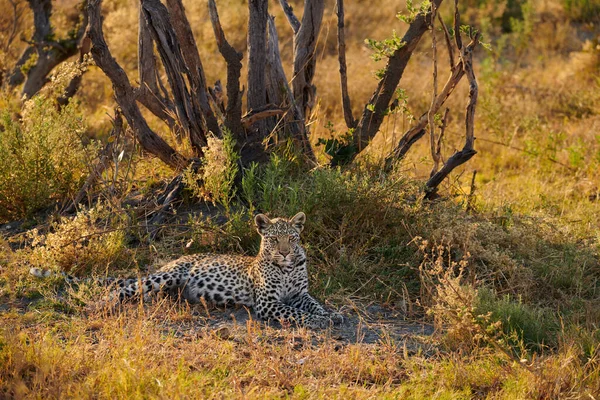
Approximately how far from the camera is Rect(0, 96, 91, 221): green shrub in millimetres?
8242

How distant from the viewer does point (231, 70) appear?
25.6 feet

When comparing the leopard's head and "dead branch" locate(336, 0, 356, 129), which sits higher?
"dead branch" locate(336, 0, 356, 129)

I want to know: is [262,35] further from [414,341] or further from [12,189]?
[414,341]

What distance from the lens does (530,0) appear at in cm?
1625

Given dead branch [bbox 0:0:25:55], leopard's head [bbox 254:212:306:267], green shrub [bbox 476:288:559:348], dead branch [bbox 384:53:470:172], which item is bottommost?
green shrub [bbox 476:288:559:348]

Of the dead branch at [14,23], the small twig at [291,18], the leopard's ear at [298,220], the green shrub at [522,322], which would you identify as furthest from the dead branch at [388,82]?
the dead branch at [14,23]

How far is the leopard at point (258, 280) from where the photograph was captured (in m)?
6.53

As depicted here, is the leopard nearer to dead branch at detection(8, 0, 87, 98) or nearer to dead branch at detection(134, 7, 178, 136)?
dead branch at detection(134, 7, 178, 136)

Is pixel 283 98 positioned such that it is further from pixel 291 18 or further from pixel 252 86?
pixel 291 18

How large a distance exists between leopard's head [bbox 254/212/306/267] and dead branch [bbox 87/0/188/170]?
74.5 inches

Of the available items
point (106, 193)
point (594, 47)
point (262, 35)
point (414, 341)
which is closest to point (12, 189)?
point (106, 193)

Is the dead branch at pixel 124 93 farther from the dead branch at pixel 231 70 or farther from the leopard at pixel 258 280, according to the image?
the leopard at pixel 258 280

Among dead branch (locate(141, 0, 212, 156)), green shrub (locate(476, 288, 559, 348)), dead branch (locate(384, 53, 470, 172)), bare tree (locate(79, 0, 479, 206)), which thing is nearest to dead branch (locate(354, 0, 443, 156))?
bare tree (locate(79, 0, 479, 206))

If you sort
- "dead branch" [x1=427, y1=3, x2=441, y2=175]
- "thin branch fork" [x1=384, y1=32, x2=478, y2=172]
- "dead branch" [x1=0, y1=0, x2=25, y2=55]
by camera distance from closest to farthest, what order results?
"dead branch" [x1=427, y1=3, x2=441, y2=175] → "thin branch fork" [x1=384, y1=32, x2=478, y2=172] → "dead branch" [x1=0, y1=0, x2=25, y2=55]
